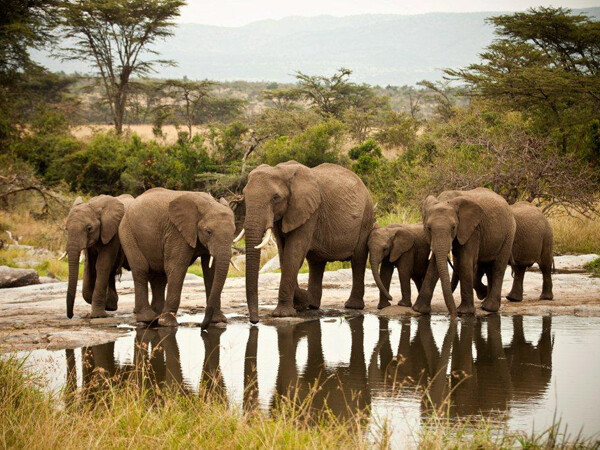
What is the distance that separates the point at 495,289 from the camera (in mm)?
13023

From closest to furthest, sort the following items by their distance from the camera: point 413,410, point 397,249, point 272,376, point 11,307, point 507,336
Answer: point 413,410 < point 272,376 < point 507,336 < point 397,249 < point 11,307

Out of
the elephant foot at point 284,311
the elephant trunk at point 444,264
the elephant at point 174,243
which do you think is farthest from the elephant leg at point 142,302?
the elephant trunk at point 444,264

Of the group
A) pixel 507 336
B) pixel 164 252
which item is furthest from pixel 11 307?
pixel 507 336

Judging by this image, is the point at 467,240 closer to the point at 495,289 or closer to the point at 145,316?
the point at 495,289

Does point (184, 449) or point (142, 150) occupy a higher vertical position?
point (142, 150)

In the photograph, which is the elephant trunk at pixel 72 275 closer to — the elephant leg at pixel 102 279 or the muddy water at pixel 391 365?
the elephant leg at pixel 102 279

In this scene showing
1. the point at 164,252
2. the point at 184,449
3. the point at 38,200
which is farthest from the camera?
the point at 38,200

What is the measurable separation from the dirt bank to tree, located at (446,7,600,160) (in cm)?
873

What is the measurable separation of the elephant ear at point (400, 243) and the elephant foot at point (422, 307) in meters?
0.86

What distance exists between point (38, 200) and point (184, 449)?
24356 millimetres

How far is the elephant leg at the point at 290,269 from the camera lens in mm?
12547

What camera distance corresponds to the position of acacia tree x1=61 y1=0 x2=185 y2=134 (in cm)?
3994

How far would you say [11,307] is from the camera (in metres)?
14.3

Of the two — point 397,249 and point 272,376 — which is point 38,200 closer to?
point 397,249
